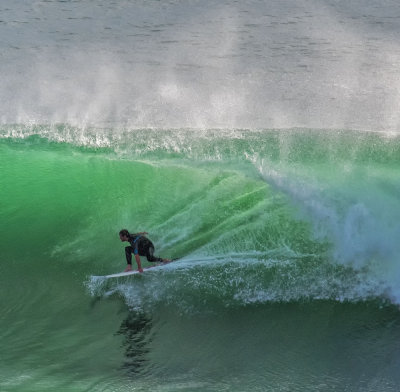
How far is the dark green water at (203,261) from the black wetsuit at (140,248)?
338mm

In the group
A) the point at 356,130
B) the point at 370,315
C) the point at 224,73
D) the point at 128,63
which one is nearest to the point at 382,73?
the point at 356,130

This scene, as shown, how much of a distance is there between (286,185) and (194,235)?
5.18 ft

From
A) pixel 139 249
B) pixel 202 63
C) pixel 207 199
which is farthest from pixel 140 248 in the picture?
pixel 202 63

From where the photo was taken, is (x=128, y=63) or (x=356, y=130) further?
(x=128, y=63)

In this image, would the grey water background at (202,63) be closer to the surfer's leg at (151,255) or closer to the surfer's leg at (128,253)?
the surfer's leg at (151,255)

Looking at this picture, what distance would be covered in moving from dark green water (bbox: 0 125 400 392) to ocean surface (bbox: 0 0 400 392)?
0.03 metres

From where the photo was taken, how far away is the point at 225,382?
691cm

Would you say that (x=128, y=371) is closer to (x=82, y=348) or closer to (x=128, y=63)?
(x=82, y=348)

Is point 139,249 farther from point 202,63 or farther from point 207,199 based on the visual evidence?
point 202,63

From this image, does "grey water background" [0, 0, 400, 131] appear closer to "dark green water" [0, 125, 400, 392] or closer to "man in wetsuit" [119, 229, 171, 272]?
"dark green water" [0, 125, 400, 392]

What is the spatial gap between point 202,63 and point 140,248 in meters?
5.85

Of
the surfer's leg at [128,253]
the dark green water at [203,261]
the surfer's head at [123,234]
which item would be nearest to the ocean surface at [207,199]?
the dark green water at [203,261]

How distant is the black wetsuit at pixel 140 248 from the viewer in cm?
805

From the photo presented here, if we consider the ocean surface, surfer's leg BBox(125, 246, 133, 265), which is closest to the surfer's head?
surfer's leg BBox(125, 246, 133, 265)
